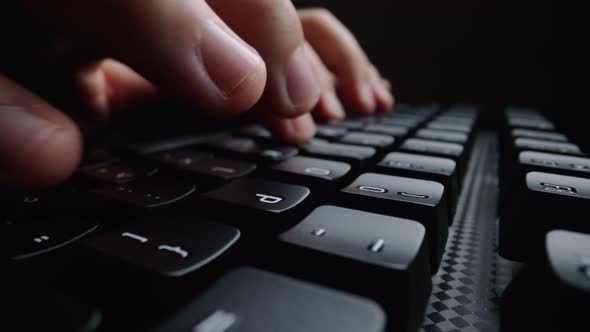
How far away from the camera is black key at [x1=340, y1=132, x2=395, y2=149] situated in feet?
2.11

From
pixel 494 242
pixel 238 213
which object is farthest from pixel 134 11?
pixel 494 242

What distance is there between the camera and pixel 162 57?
1.23 feet

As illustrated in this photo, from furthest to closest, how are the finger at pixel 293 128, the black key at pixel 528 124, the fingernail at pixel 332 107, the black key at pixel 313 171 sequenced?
the fingernail at pixel 332 107 < the black key at pixel 528 124 < the finger at pixel 293 128 < the black key at pixel 313 171

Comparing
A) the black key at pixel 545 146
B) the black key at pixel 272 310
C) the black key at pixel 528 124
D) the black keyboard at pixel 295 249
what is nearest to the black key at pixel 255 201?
the black keyboard at pixel 295 249

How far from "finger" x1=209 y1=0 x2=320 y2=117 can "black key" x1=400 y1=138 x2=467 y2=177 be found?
6.6 inches

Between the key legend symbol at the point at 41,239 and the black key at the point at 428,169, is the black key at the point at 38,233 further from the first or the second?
the black key at the point at 428,169

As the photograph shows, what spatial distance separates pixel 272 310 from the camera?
0.73 feet

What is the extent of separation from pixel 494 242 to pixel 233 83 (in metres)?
0.31

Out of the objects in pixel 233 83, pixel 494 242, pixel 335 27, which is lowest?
pixel 494 242

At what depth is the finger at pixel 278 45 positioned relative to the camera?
468mm

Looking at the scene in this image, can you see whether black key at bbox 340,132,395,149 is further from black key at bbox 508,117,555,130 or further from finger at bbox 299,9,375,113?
finger at bbox 299,9,375,113

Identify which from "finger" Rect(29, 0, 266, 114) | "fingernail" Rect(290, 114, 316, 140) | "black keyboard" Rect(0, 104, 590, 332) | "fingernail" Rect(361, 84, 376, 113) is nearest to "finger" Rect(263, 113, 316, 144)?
"fingernail" Rect(290, 114, 316, 140)

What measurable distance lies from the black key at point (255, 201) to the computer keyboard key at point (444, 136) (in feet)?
1.18

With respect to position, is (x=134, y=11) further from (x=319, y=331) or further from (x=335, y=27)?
(x=335, y=27)
